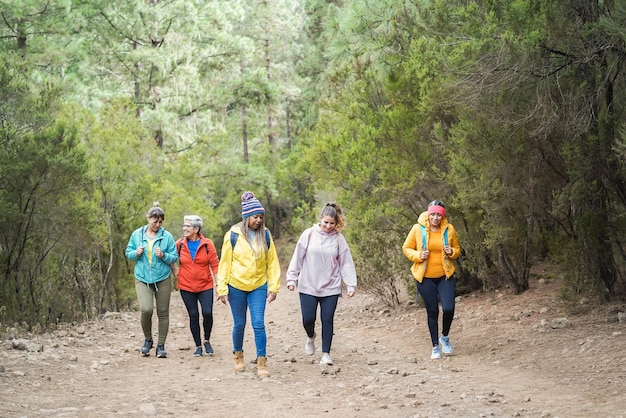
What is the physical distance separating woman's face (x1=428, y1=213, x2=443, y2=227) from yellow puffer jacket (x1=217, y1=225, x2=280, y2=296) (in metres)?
1.96

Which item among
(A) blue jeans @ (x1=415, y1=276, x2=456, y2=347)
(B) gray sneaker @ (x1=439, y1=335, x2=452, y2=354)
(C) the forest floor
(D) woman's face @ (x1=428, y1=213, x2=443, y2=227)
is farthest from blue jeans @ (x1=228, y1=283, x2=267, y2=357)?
(B) gray sneaker @ (x1=439, y1=335, x2=452, y2=354)

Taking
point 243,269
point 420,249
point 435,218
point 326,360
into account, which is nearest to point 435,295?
point 420,249

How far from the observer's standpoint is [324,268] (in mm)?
8367

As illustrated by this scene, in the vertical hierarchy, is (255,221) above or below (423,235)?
above

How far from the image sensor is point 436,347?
350 inches

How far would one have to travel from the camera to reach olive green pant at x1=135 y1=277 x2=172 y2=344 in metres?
9.11

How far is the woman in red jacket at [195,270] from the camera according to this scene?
31.1 feet

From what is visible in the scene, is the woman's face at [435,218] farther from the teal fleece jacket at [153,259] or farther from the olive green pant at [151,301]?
the olive green pant at [151,301]

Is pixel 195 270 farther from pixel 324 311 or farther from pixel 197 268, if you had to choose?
pixel 324 311

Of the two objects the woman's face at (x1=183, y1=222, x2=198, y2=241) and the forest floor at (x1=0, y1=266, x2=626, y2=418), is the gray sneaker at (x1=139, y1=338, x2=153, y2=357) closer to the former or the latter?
the forest floor at (x1=0, y1=266, x2=626, y2=418)

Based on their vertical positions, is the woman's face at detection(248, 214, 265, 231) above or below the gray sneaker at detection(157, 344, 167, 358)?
above

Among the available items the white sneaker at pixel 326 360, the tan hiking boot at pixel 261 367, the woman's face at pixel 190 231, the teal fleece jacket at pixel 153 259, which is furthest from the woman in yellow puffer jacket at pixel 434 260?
the teal fleece jacket at pixel 153 259

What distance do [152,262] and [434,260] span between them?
3419 mm

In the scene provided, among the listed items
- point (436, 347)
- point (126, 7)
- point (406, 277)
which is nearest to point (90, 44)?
point (126, 7)
